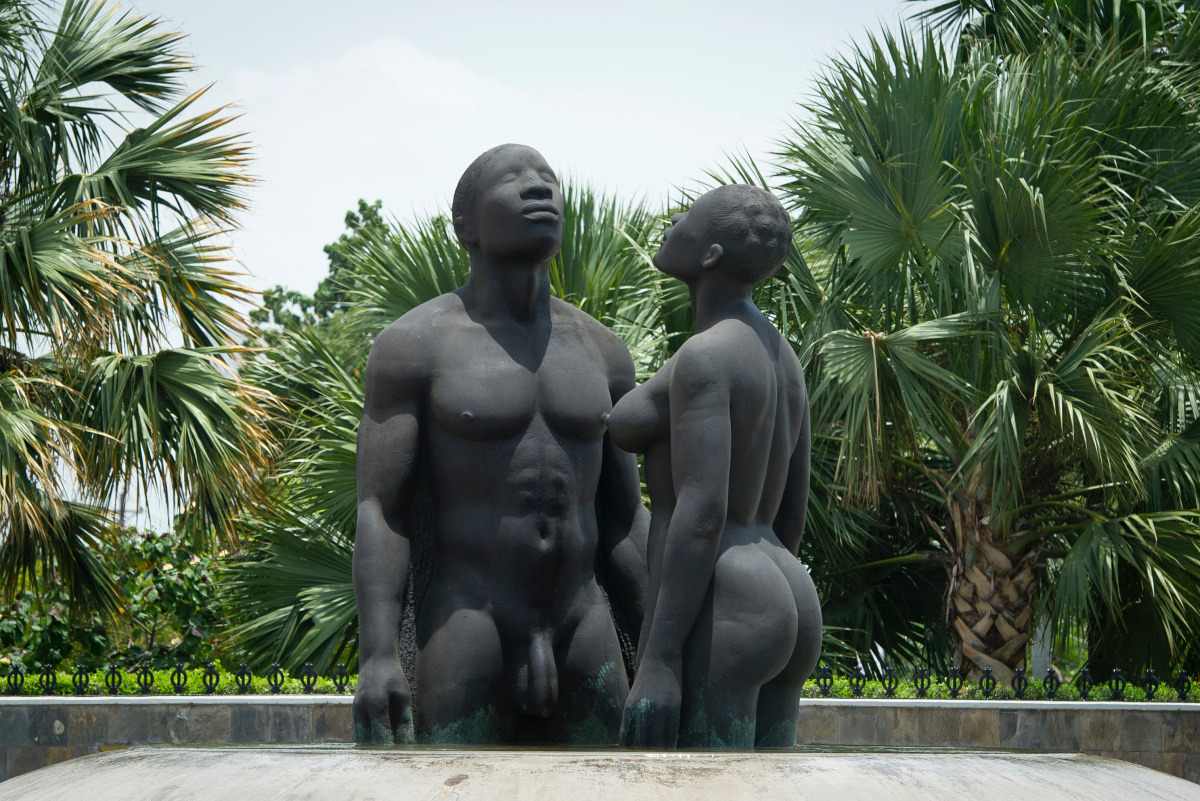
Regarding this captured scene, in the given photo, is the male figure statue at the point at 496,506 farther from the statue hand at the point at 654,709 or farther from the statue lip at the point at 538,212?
the statue hand at the point at 654,709

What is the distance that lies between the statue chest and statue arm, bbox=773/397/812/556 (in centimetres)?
49

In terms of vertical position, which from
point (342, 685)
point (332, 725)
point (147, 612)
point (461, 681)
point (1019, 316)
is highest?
point (1019, 316)

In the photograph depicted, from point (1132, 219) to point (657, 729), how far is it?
24.7ft

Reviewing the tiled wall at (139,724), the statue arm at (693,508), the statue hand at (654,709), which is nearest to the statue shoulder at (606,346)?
the statue arm at (693,508)

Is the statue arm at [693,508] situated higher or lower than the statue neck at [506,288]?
lower

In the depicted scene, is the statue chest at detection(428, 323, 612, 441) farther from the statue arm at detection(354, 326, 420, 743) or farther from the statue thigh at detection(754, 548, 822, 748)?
the statue thigh at detection(754, 548, 822, 748)

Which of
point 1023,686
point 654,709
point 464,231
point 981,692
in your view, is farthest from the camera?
point 981,692

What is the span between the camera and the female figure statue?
293 cm

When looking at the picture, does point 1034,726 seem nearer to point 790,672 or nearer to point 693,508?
point 790,672

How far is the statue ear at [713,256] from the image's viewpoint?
316cm

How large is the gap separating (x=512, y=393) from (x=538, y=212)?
1.51ft

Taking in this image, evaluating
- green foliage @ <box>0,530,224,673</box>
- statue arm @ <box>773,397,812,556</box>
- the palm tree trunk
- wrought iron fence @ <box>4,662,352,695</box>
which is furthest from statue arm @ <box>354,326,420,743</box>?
green foliage @ <box>0,530,224,673</box>

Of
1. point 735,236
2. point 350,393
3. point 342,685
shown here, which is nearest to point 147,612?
point 350,393

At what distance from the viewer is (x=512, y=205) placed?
11.0ft
